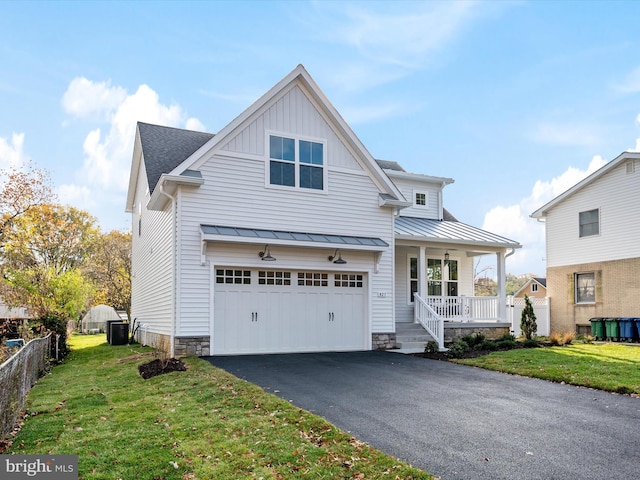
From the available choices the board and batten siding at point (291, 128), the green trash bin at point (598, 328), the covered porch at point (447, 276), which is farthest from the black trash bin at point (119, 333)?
the green trash bin at point (598, 328)

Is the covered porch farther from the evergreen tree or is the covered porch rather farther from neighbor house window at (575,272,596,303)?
neighbor house window at (575,272,596,303)

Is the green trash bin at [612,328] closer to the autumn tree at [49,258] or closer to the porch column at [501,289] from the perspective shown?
the porch column at [501,289]

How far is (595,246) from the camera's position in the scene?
2088 cm

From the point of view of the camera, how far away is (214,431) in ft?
20.1

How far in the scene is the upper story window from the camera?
46.6 ft

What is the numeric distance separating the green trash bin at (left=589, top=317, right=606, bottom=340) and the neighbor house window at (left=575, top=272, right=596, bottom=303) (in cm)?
188

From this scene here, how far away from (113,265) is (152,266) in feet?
77.1

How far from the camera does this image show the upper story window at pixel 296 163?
1421cm

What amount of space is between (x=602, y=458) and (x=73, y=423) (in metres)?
6.39

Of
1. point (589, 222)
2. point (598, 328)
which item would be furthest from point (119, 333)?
point (589, 222)

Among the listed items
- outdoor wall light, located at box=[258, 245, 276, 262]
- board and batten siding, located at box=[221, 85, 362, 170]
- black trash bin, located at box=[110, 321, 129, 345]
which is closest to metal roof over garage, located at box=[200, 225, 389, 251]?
outdoor wall light, located at box=[258, 245, 276, 262]

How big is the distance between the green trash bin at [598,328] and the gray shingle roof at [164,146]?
15.7 meters

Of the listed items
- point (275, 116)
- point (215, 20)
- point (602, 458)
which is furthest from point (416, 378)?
point (215, 20)

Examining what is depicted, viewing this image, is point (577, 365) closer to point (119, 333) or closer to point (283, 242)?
point (283, 242)
